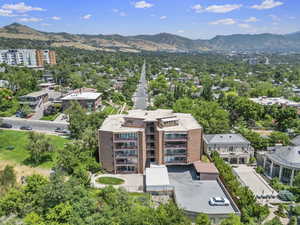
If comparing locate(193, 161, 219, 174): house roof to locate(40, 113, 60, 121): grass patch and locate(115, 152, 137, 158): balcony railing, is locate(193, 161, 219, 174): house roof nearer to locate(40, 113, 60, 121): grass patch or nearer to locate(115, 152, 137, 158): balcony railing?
locate(115, 152, 137, 158): balcony railing

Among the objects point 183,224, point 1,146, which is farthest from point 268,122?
point 1,146

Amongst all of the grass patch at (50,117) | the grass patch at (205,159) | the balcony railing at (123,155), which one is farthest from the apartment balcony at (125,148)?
the grass patch at (50,117)

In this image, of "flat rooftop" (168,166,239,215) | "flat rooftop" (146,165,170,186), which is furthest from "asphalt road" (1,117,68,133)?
"flat rooftop" (168,166,239,215)

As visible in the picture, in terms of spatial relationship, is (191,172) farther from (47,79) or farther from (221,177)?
(47,79)

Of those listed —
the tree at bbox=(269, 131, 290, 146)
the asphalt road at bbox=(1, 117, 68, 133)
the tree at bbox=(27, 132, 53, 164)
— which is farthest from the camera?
the asphalt road at bbox=(1, 117, 68, 133)

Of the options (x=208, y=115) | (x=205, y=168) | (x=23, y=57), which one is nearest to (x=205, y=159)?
(x=205, y=168)

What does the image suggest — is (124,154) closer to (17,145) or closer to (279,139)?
(17,145)
